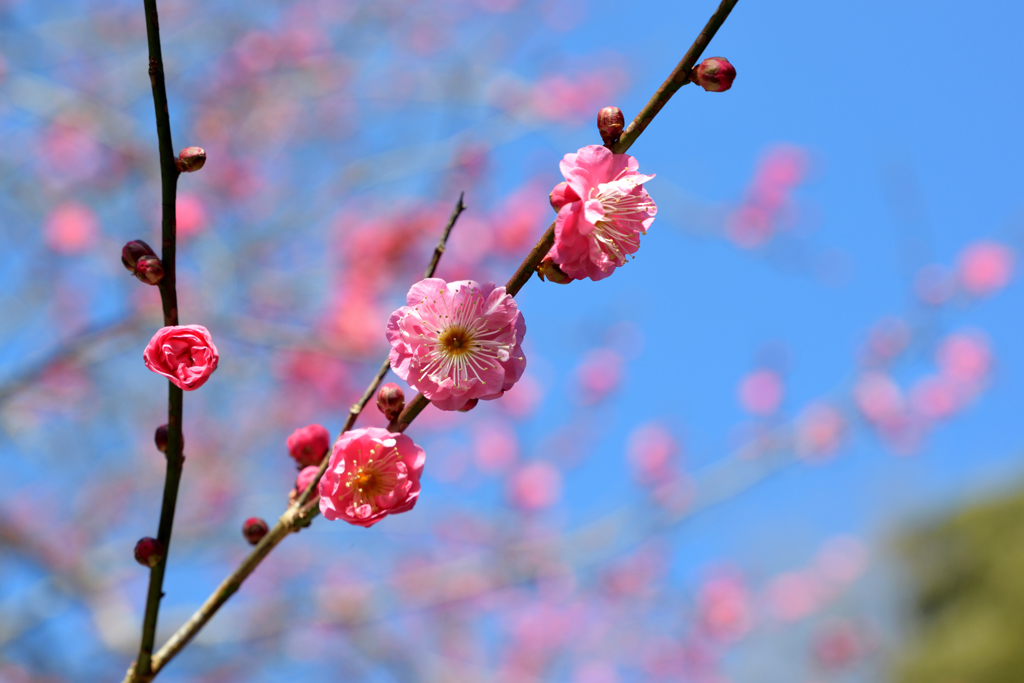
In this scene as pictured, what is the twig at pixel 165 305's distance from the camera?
82 cm

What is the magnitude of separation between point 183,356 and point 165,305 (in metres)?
0.08

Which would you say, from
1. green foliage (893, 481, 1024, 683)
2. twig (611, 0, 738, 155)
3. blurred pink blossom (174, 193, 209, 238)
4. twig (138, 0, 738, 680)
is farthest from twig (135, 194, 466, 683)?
green foliage (893, 481, 1024, 683)

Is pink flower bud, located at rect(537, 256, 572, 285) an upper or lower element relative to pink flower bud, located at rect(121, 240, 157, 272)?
lower

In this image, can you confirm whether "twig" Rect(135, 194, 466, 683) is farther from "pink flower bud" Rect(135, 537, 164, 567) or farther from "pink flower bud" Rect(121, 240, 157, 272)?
"pink flower bud" Rect(121, 240, 157, 272)

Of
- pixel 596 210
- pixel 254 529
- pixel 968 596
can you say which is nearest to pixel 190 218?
pixel 254 529

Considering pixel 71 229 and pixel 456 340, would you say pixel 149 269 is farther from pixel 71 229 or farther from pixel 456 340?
pixel 71 229

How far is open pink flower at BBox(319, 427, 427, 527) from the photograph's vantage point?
2.90 ft

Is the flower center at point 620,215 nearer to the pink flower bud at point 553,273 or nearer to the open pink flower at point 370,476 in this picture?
the pink flower bud at point 553,273

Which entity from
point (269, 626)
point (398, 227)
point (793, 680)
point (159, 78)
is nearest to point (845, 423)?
point (398, 227)

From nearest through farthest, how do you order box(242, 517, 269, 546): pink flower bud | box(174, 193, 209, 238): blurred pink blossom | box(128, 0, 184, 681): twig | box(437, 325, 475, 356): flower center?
1. box(128, 0, 184, 681): twig
2. box(437, 325, 475, 356): flower center
3. box(242, 517, 269, 546): pink flower bud
4. box(174, 193, 209, 238): blurred pink blossom

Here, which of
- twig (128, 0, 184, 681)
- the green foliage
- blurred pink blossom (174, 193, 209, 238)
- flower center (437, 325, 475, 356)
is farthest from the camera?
the green foliage

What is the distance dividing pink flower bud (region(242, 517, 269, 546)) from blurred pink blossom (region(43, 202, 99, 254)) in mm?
3754

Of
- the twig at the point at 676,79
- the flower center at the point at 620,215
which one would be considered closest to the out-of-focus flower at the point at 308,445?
the flower center at the point at 620,215

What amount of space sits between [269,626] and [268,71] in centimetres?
332
